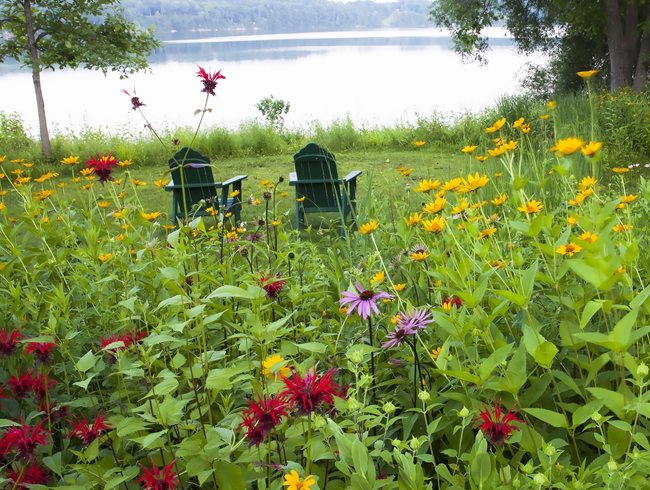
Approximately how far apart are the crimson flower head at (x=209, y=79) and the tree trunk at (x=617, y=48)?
11.7 m

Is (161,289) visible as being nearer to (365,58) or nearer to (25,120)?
(25,120)

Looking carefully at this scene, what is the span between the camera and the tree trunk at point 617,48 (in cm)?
1186

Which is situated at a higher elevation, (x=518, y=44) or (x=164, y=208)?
(x=518, y=44)

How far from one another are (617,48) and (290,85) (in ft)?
141

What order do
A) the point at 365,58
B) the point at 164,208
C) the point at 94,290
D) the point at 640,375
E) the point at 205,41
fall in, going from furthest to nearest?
1. the point at 205,41
2. the point at 365,58
3. the point at 164,208
4. the point at 94,290
5. the point at 640,375

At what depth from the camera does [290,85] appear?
2100 inches

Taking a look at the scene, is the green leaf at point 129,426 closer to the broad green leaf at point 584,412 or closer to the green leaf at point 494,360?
the green leaf at point 494,360

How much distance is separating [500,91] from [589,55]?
535 centimetres

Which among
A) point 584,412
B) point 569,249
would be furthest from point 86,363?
point 569,249

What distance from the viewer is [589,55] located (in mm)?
14453

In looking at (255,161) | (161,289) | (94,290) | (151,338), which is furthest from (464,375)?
(255,161)

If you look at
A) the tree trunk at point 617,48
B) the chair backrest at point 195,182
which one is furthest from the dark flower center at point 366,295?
the tree trunk at point 617,48

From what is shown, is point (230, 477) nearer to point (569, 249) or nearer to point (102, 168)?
point (569, 249)

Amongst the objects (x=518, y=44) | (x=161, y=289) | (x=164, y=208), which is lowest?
(x=164, y=208)
